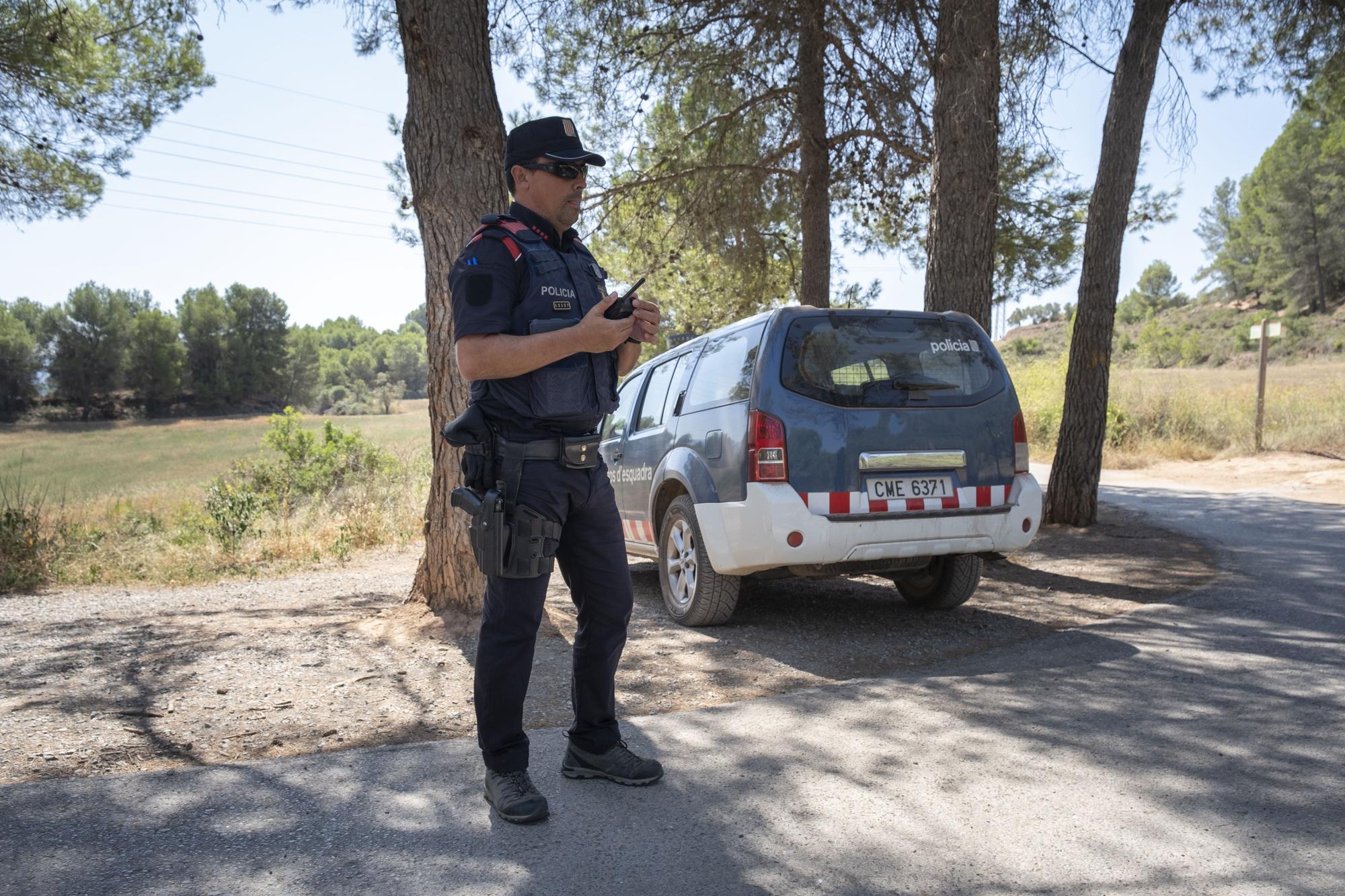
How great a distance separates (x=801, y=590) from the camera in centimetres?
664

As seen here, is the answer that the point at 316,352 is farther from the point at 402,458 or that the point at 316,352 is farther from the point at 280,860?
the point at 280,860

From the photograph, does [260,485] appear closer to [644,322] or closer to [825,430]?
[825,430]

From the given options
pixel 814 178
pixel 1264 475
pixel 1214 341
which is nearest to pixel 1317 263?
pixel 1214 341

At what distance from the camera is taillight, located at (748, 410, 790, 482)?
481 cm

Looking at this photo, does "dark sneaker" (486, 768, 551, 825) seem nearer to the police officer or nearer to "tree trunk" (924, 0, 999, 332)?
the police officer

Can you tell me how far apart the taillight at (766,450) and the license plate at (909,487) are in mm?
481

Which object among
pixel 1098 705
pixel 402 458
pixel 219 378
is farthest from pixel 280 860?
pixel 219 378

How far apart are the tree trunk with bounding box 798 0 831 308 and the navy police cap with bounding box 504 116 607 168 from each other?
8.39 metres

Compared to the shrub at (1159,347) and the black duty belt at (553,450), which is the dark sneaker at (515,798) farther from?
the shrub at (1159,347)

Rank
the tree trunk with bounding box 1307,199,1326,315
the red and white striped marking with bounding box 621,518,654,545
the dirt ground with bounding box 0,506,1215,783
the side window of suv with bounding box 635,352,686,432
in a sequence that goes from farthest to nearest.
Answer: the tree trunk with bounding box 1307,199,1326,315, the side window of suv with bounding box 635,352,686,432, the red and white striped marking with bounding box 621,518,654,545, the dirt ground with bounding box 0,506,1215,783

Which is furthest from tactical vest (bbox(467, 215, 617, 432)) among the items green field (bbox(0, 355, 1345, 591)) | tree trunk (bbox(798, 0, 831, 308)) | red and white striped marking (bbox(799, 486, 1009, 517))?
tree trunk (bbox(798, 0, 831, 308))

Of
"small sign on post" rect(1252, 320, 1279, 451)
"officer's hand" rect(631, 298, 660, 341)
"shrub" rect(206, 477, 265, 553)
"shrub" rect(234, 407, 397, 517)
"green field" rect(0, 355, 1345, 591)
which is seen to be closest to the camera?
"officer's hand" rect(631, 298, 660, 341)

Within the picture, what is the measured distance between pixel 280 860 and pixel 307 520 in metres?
9.47

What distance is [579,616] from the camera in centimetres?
308
